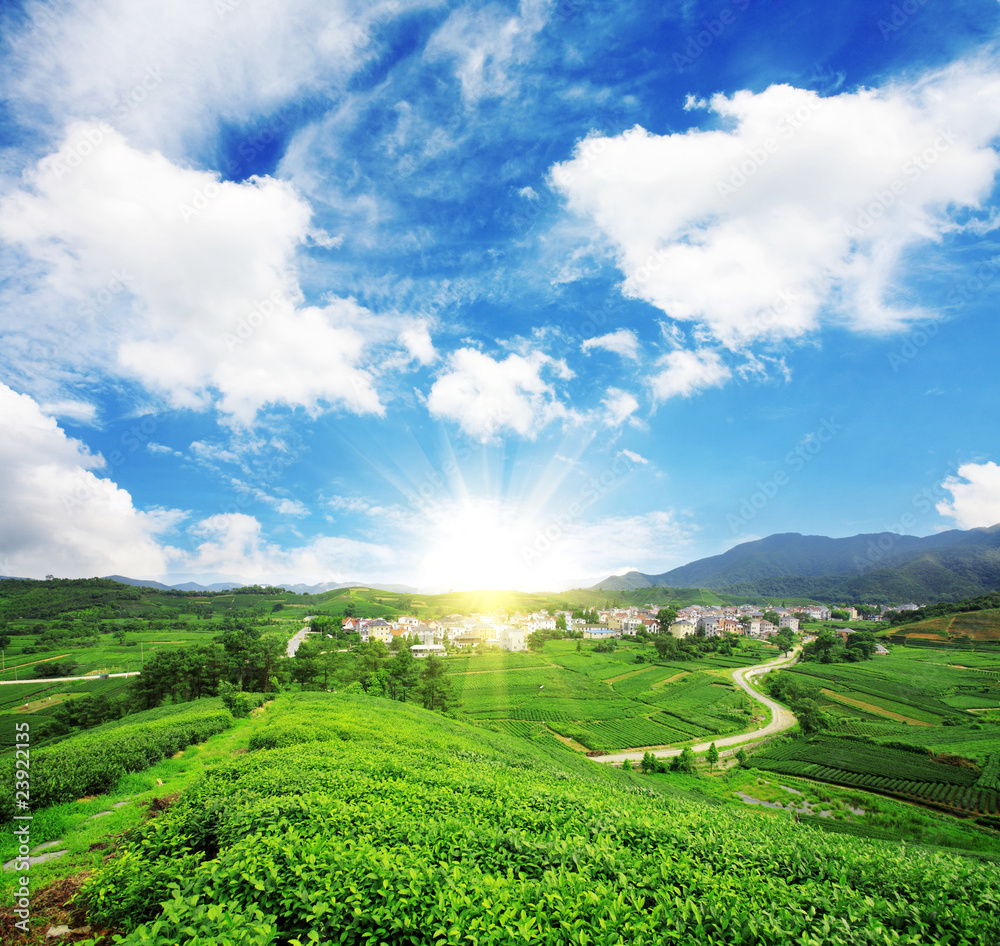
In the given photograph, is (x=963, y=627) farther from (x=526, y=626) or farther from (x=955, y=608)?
(x=526, y=626)

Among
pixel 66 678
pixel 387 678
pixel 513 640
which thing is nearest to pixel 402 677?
pixel 387 678

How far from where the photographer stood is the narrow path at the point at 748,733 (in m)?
44.6

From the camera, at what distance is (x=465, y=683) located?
67625mm

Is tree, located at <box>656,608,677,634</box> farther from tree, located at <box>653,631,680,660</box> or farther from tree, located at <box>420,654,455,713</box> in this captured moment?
tree, located at <box>420,654,455,713</box>

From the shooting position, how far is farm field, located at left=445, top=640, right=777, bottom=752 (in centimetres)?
5175

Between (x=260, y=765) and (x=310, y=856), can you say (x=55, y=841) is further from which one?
(x=310, y=856)

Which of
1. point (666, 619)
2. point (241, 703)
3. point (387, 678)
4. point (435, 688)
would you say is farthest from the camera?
point (666, 619)

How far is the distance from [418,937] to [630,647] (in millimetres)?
113293

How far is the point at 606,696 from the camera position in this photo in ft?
213

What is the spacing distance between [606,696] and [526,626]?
61883mm

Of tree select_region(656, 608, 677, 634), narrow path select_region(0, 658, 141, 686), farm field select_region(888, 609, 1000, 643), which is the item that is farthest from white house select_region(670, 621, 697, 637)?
narrow path select_region(0, 658, 141, 686)

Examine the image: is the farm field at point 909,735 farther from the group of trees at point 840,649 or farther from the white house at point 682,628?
the white house at point 682,628

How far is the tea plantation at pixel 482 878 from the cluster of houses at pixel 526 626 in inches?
3383

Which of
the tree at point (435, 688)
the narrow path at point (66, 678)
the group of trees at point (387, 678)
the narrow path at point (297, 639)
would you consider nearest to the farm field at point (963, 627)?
the tree at point (435, 688)
